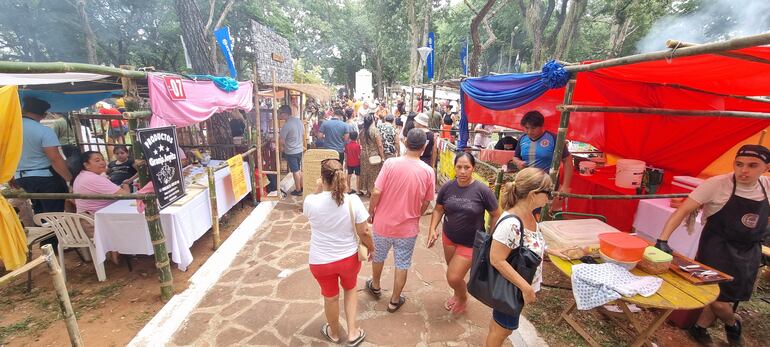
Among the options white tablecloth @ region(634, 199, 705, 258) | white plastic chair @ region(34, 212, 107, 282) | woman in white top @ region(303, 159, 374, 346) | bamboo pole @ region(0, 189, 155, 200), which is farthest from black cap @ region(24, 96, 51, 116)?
white tablecloth @ region(634, 199, 705, 258)

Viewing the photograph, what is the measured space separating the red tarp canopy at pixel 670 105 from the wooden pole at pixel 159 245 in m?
5.09

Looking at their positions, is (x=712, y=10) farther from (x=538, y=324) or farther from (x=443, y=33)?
(x=538, y=324)

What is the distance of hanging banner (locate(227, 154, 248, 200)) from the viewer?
243 inches

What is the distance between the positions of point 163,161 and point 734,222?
593 cm

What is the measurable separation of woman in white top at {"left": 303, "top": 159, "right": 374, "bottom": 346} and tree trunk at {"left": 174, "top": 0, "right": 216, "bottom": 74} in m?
6.91

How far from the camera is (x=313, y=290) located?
4199 millimetres

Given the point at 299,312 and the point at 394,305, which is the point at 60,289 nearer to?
the point at 299,312

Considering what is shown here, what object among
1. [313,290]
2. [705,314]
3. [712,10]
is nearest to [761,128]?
[705,314]

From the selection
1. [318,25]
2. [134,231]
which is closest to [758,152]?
[134,231]

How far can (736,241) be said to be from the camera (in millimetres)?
2938

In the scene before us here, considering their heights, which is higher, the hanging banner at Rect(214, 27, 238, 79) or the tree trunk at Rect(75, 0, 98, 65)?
the tree trunk at Rect(75, 0, 98, 65)

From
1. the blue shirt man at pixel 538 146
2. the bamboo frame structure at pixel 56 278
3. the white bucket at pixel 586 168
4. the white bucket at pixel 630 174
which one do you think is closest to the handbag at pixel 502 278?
the blue shirt man at pixel 538 146

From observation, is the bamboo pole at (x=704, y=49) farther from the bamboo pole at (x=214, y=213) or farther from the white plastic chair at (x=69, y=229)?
the white plastic chair at (x=69, y=229)

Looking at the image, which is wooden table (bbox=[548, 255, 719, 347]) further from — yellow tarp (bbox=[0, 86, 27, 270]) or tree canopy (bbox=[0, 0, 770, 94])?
tree canopy (bbox=[0, 0, 770, 94])
